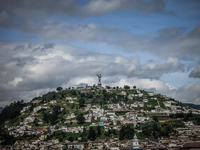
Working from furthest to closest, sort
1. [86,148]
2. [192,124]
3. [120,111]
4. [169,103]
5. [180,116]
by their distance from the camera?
[169,103], [120,111], [180,116], [192,124], [86,148]

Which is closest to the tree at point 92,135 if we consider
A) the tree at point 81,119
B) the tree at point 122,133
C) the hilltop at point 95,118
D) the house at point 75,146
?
the hilltop at point 95,118

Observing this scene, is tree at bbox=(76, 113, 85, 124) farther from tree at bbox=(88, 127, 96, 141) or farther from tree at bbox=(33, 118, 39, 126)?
tree at bbox=(88, 127, 96, 141)

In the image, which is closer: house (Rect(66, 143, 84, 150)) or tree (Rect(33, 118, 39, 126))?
house (Rect(66, 143, 84, 150))

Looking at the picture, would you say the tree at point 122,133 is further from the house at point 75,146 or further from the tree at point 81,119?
the tree at point 81,119

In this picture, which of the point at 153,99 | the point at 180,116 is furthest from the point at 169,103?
the point at 180,116

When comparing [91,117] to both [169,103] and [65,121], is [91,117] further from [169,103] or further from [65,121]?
[169,103]

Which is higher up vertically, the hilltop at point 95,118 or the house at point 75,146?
the hilltop at point 95,118

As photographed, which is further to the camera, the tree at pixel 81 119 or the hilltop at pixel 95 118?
the tree at pixel 81 119

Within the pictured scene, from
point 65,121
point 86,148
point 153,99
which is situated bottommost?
point 86,148

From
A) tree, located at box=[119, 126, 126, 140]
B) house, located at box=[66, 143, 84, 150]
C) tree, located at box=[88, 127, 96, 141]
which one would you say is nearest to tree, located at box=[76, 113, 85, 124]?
tree, located at box=[88, 127, 96, 141]
